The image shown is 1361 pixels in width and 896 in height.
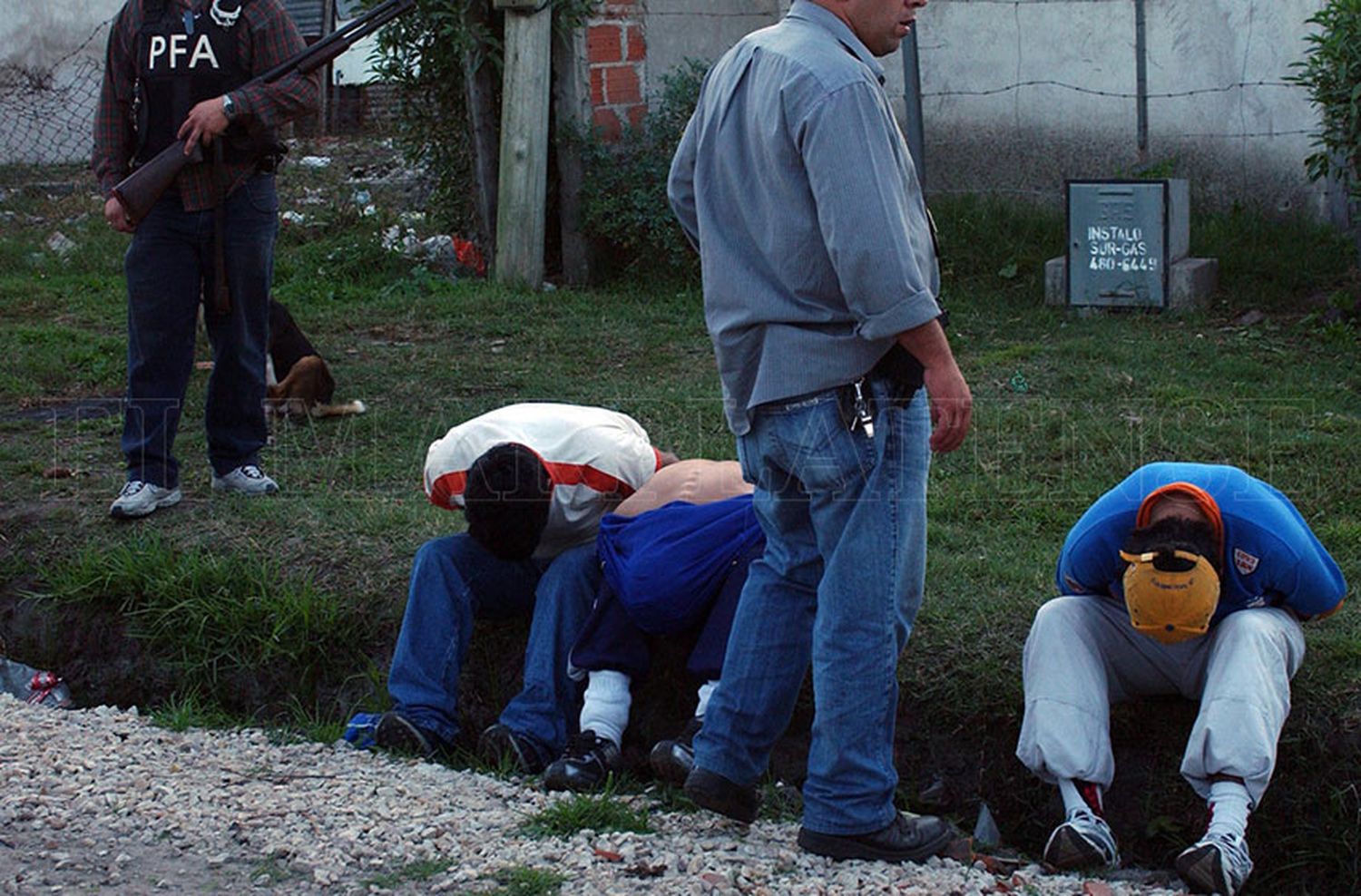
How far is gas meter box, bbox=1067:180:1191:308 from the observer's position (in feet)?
27.1

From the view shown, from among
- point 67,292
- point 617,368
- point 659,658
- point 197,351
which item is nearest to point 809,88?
point 659,658

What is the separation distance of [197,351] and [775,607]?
5.35 meters

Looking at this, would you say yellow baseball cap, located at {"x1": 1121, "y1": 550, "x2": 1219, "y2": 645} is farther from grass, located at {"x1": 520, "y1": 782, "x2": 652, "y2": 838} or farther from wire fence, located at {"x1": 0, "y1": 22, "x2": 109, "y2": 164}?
wire fence, located at {"x1": 0, "y1": 22, "x2": 109, "y2": 164}

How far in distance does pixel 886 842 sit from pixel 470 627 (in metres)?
1.51

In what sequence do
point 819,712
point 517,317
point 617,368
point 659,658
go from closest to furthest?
point 819,712, point 659,658, point 617,368, point 517,317

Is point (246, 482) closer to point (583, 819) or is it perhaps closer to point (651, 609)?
point (651, 609)

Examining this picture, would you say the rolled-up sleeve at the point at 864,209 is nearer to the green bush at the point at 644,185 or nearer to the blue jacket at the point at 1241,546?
the blue jacket at the point at 1241,546

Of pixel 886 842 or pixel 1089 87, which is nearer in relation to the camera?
pixel 886 842

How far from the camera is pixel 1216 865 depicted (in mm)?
3447

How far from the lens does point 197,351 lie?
26.1 ft

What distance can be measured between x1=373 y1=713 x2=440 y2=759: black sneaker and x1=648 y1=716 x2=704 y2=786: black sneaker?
2.06 feet

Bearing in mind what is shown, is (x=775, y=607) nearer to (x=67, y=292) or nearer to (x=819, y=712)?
(x=819, y=712)

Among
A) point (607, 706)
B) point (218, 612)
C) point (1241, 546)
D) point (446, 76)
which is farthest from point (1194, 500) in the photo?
point (446, 76)

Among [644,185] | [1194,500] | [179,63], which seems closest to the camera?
[1194,500]
